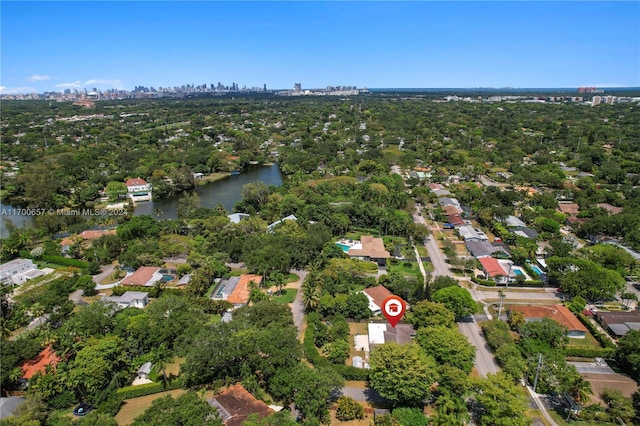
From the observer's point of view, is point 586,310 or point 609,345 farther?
point 586,310

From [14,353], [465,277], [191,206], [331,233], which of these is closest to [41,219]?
[191,206]

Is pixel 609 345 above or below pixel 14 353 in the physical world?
below

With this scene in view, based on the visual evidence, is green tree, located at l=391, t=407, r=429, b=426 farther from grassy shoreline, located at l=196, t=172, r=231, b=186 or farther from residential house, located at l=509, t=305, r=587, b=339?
grassy shoreline, located at l=196, t=172, r=231, b=186

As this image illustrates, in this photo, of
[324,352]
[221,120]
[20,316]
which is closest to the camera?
[324,352]

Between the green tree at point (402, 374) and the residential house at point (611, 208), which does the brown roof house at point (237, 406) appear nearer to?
the green tree at point (402, 374)

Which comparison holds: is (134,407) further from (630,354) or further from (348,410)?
(630,354)

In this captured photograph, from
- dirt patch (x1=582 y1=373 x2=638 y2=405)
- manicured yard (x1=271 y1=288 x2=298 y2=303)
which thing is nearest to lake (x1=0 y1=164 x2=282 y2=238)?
manicured yard (x1=271 y1=288 x2=298 y2=303)

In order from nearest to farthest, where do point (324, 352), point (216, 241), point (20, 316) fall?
point (324, 352), point (20, 316), point (216, 241)

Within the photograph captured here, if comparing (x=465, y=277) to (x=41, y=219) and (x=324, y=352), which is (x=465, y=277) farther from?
(x=41, y=219)
